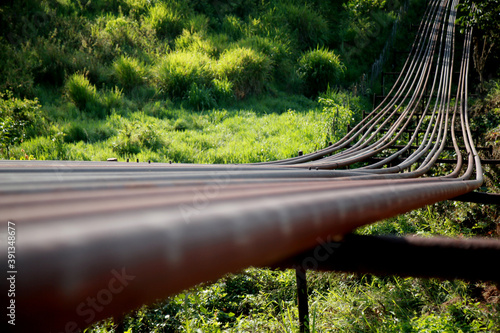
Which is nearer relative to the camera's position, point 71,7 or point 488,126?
point 488,126

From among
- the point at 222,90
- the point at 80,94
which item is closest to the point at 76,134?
the point at 80,94

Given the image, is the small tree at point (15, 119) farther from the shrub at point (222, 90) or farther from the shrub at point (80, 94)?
the shrub at point (222, 90)

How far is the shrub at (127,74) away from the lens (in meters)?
6.45

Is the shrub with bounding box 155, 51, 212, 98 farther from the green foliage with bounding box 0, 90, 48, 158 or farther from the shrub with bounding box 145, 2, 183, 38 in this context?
the green foliage with bounding box 0, 90, 48, 158

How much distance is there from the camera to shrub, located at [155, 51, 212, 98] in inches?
254

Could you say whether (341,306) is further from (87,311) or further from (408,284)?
(87,311)

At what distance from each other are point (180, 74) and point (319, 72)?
3.08 m

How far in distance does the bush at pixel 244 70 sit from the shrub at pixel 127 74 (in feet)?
5.10

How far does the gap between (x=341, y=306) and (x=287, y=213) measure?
224 centimetres

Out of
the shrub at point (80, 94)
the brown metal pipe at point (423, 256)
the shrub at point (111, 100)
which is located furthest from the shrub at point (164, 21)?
the brown metal pipe at point (423, 256)

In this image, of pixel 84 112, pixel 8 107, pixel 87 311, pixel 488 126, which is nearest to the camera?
pixel 87 311

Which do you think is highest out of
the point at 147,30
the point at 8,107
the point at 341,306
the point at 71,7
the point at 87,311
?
the point at 71,7

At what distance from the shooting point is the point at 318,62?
7656 mm

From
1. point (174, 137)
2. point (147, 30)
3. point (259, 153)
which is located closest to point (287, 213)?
point (259, 153)
